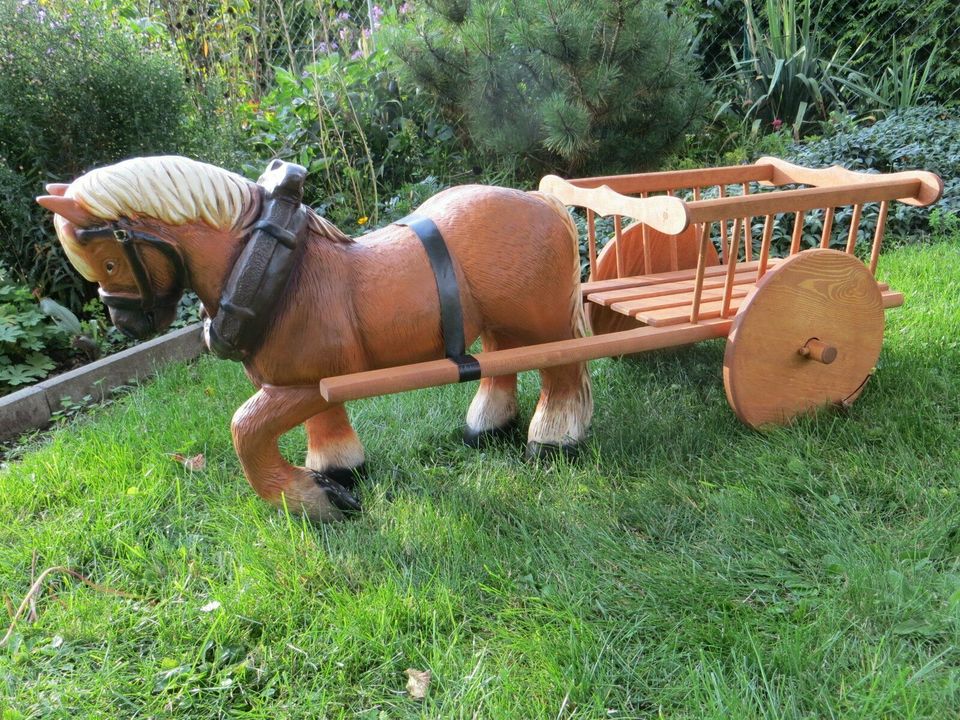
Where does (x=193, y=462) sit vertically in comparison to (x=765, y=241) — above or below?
below

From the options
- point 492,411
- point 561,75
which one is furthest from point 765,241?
point 561,75

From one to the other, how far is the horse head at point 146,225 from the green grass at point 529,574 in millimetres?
734

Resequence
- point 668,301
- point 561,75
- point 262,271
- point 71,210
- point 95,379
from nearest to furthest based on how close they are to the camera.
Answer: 1. point 71,210
2. point 262,271
3. point 668,301
4. point 95,379
5. point 561,75

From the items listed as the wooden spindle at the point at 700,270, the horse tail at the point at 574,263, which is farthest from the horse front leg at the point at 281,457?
the wooden spindle at the point at 700,270

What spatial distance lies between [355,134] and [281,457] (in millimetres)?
3957

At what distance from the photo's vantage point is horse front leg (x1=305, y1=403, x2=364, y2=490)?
8.11 feet

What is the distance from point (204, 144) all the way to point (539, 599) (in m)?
3.88

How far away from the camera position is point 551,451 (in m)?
2.58

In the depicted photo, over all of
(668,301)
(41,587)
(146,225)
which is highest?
(146,225)

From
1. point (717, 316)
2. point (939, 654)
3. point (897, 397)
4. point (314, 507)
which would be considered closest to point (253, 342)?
point (314, 507)

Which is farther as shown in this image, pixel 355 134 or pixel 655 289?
pixel 355 134

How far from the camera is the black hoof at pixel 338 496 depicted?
2.31 meters

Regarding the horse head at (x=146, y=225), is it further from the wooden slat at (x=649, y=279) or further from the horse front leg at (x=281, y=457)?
the wooden slat at (x=649, y=279)

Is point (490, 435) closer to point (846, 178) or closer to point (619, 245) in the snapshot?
point (619, 245)
